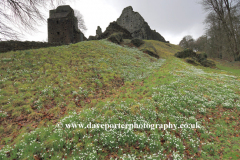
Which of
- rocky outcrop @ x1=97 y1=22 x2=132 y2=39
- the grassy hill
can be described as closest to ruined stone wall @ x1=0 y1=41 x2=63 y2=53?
the grassy hill

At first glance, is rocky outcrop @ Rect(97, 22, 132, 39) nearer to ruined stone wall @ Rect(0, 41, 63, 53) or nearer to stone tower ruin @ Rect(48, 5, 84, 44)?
stone tower ruin @ Rect(48, 5, 84, 44)

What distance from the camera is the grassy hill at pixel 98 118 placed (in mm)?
4637

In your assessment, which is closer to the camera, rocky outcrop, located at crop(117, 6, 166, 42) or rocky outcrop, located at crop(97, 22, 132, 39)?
rocky outcrop, located at crop(97, 22, 132, 39)

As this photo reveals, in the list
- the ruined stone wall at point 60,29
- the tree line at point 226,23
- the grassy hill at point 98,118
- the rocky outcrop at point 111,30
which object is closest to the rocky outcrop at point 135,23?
the rocky outcrop at point 111,30

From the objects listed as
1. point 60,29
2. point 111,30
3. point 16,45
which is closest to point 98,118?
point 16,45

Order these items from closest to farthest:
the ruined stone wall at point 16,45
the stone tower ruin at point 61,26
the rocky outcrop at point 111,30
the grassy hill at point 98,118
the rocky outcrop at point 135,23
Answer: the grassy hill at point 98,118 < the ruined stone wall at point 16,45 < the stone tower ruin at point 61,26 < the rocky outcrop at point 111,30 < the rocky outcrop at point 135,23

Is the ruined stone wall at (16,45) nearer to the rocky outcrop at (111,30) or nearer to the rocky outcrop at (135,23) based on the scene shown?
the rocky outcrop at (111,30)

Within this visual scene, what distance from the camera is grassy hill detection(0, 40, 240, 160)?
15.2ft

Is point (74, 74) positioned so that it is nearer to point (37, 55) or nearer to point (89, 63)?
point (89, 63)

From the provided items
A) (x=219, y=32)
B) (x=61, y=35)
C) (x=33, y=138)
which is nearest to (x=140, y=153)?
(x=33, y=138)

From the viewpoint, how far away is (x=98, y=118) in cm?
637

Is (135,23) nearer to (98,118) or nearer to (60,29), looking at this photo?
(60,29)

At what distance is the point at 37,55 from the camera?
1380cm

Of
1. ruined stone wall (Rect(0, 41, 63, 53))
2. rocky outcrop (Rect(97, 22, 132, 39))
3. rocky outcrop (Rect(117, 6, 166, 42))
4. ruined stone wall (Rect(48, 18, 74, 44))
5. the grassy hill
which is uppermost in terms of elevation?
rocky outcrop (Rect(117, 6, 166, 42))
